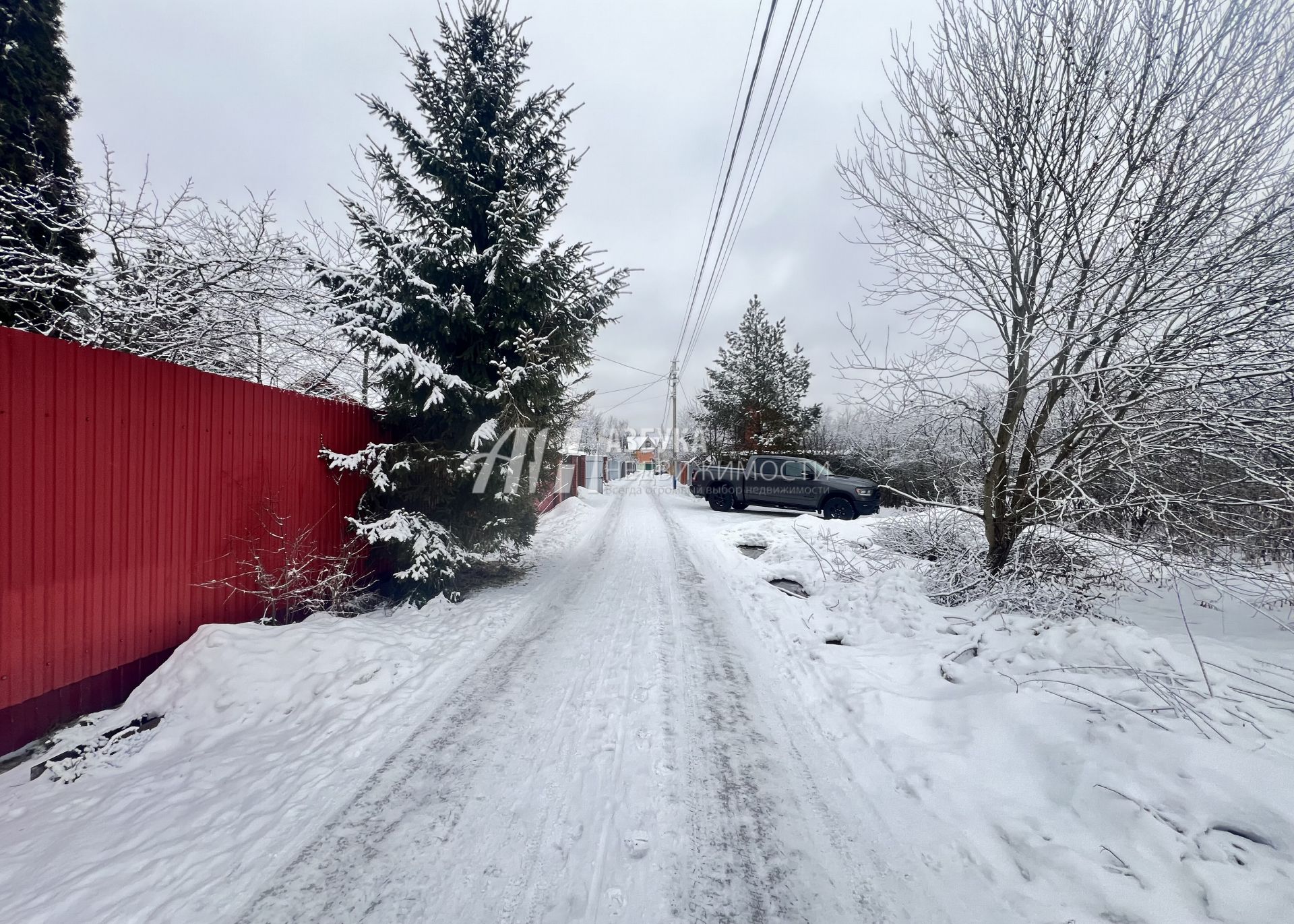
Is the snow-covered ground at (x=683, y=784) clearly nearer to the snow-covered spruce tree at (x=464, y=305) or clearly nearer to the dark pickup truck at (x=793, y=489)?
the snow-covered spruce tree at (x=464, y=305)

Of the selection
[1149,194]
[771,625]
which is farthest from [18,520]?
[1149,194]

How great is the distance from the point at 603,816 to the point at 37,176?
30.2ft

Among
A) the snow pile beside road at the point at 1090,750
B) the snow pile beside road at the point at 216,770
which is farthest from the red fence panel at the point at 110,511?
the snow pile beside road at the point at 1090,750

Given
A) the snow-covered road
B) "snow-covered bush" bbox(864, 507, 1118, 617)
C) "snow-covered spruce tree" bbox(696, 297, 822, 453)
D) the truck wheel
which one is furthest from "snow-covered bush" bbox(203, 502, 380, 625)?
"snow-covered spruce tree" bbox(696, 297, 822, 453)

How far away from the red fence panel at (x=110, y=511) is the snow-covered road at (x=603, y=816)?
2094 millimetres

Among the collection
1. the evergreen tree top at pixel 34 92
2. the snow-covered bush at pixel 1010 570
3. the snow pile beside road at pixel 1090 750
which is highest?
the evergreen tree top at pixel 34 92

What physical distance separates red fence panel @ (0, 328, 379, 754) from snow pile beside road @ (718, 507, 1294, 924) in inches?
185

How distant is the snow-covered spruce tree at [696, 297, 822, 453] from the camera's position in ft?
69.9

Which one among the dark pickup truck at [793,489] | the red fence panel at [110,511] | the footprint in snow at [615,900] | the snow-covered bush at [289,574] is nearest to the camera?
the footprint in snow at [615,900]

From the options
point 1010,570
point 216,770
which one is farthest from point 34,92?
point 1010,570

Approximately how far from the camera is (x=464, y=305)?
16.6ft

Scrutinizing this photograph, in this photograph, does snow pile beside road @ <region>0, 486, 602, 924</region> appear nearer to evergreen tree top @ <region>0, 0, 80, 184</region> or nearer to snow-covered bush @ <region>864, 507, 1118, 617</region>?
snow-covered bush @ <region>864, 507, 1118, 617</region>

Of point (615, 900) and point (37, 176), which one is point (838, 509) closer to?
point (615, 900)

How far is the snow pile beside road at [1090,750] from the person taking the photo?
176 cm
